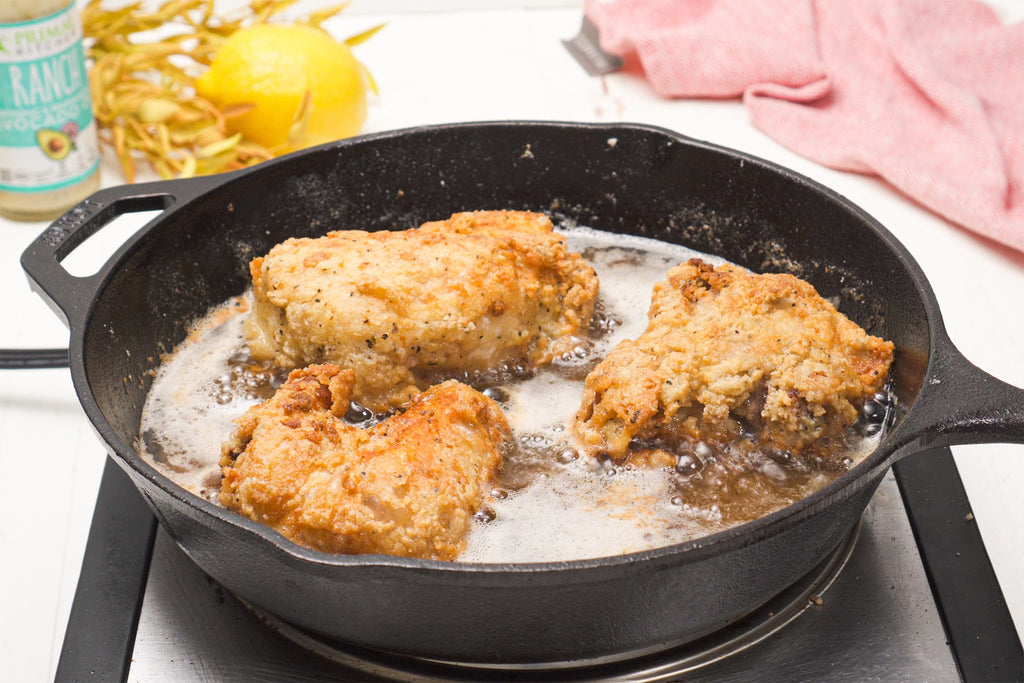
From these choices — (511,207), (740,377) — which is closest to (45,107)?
(511,207)

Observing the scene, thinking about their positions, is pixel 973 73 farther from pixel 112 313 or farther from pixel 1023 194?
pixel 112 313

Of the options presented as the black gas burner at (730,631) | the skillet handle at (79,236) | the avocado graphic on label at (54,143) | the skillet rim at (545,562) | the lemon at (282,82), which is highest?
the skillet rim at (545,562)

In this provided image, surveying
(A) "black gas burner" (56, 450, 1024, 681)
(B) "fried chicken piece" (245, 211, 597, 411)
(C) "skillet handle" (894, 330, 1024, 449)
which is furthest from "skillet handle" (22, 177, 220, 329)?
(C) "skillet handle" (894, 330, 1024, 449)

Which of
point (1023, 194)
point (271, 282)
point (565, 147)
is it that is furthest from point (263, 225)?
point (1023, 194)

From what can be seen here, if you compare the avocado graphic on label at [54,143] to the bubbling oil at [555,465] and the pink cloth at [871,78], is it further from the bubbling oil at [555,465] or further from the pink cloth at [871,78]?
the pink cloth at [871,78]

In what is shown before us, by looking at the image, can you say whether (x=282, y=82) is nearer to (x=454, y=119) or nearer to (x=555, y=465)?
(x=454, y=119)

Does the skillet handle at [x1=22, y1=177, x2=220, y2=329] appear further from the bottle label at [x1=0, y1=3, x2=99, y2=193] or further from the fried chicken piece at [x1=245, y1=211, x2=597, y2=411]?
the bottle label at [x1=0, y1=3, x2=99, y2=193]

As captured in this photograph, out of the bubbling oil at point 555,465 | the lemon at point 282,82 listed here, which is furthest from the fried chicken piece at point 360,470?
the lemon at point 282,82
